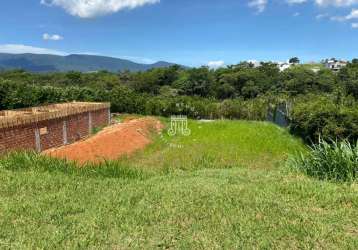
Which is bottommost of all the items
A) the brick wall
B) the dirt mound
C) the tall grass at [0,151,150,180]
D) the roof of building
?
the dirt mound

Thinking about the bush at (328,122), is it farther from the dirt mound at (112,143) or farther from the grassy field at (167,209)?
the grassy field at (167,209)

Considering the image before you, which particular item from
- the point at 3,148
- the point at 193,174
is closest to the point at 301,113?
the point at 3,148

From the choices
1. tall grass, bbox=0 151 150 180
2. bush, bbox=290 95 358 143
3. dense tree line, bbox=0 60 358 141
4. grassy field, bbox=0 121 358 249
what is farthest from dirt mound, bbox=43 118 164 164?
grassy field, bbox=0 121 358 249

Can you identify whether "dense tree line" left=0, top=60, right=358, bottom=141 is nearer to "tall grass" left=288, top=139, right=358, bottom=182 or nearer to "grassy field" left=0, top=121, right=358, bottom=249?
"tall grass" left=288, top=139, right=358, bottom=182

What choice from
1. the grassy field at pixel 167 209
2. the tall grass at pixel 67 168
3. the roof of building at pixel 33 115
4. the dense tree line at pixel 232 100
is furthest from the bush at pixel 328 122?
the tall grass at pixel 67 168

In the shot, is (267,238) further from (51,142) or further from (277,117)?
(277,117)

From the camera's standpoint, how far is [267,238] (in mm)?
2750

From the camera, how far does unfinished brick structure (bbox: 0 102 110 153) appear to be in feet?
39.8

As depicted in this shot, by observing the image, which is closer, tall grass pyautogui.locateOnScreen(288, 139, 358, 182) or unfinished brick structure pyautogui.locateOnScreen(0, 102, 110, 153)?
tall grass pyautogui.locateOnScreen(288, 139, 358, 182)

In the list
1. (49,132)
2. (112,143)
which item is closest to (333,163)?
(49,132)

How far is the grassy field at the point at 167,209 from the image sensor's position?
2.74 meters

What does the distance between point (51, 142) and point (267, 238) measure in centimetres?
1285

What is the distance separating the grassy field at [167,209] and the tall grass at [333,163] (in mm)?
291

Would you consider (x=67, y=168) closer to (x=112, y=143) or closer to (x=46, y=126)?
(x=46, y=126)
